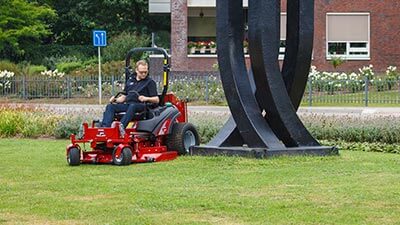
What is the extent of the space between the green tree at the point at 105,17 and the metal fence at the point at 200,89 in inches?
859

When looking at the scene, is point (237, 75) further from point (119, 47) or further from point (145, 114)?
point (119, 47)

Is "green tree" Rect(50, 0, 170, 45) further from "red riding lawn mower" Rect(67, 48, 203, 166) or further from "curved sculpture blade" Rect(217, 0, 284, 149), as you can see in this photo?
"curved sculpture blade" Rect(217, 0, 284, 149)

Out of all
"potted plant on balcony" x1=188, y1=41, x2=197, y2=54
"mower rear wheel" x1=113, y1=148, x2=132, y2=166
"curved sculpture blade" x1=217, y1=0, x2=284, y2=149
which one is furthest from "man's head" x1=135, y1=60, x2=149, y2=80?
"potted plant on balcony" x1=188, y1=41, x2=197, y2=54

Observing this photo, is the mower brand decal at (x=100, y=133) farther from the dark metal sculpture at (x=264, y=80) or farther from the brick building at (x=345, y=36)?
the brick building at (x=345, y=36)

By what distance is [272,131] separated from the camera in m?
16.7

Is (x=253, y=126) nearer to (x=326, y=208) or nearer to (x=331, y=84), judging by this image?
(x=326, y=208)

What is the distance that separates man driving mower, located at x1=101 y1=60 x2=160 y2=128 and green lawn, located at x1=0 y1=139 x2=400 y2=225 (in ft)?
3.19

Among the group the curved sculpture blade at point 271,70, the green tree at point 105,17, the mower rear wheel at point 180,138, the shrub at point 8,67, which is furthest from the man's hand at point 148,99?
the green tree at point 105,17

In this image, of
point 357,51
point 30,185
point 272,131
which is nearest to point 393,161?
point 272,131

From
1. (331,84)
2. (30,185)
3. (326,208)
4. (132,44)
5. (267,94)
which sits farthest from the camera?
(132,44)

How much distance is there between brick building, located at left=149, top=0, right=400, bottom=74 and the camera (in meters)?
50.2

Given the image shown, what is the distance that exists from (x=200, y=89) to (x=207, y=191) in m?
28.9

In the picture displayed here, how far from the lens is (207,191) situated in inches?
486

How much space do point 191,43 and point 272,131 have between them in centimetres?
3481
